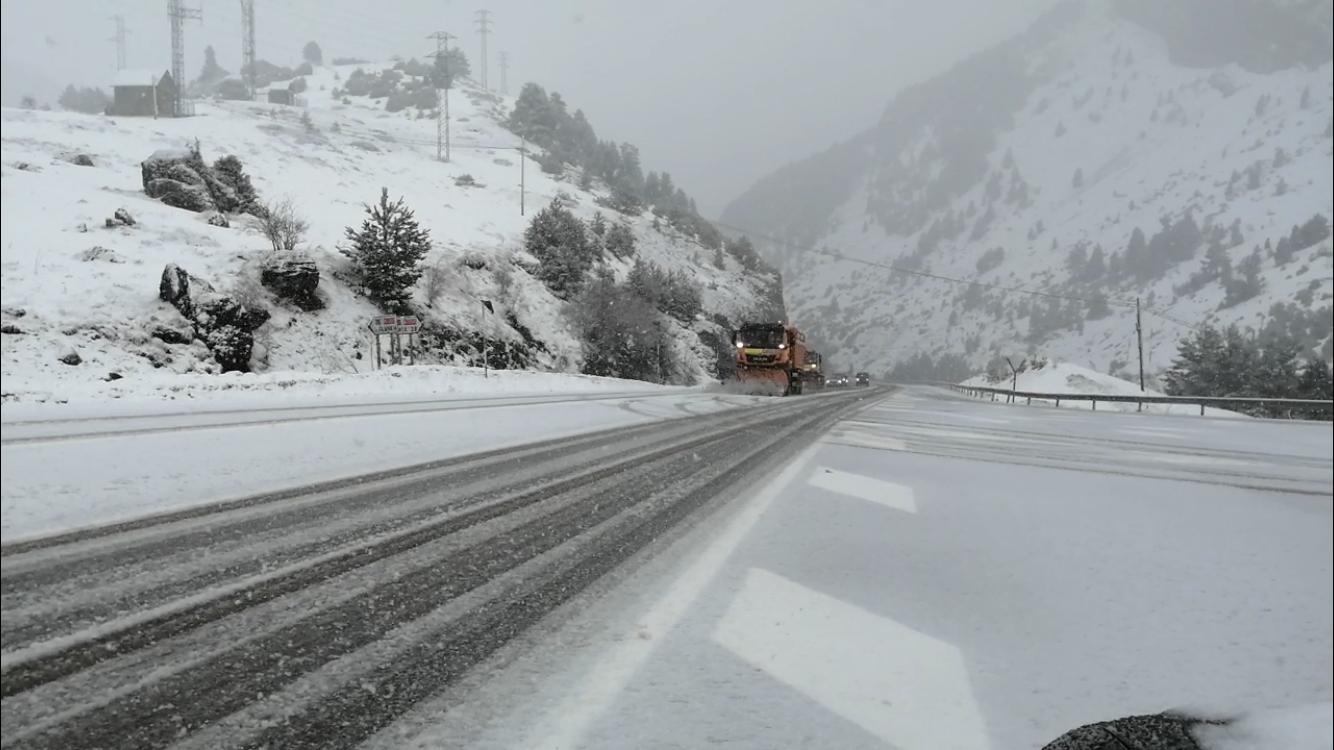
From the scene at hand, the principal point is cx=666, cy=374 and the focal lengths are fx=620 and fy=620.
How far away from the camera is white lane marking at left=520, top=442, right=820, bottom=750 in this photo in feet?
4.76

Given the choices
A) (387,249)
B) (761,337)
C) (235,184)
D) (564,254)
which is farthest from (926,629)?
(761,337)

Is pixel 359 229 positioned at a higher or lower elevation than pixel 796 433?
higher

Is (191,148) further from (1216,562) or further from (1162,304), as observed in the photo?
(1162,304)

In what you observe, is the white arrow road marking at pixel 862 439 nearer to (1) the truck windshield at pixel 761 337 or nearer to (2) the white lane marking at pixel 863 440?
(2) the white lane marking at pixel 863 440

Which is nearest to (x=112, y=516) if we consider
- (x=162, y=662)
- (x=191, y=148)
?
(x=162, y=662)

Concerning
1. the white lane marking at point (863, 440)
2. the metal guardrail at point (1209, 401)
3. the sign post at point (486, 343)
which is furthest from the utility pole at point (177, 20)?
the metal guardrail at point (1209, 401)

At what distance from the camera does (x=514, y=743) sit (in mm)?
1383

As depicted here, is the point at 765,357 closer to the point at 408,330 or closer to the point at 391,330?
the point at 408,330

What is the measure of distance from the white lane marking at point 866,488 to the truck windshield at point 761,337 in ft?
74.5

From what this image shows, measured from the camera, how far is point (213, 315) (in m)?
2.99

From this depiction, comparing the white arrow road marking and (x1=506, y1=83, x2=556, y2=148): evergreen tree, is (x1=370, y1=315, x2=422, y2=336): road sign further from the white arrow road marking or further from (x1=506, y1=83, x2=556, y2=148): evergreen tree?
the white arrow road marking

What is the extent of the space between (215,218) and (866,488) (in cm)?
515

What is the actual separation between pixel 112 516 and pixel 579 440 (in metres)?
5.39

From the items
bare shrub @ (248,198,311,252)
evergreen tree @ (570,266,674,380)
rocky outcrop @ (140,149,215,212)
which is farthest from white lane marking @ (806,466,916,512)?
evergreen tree @ (570,266,674,380)
